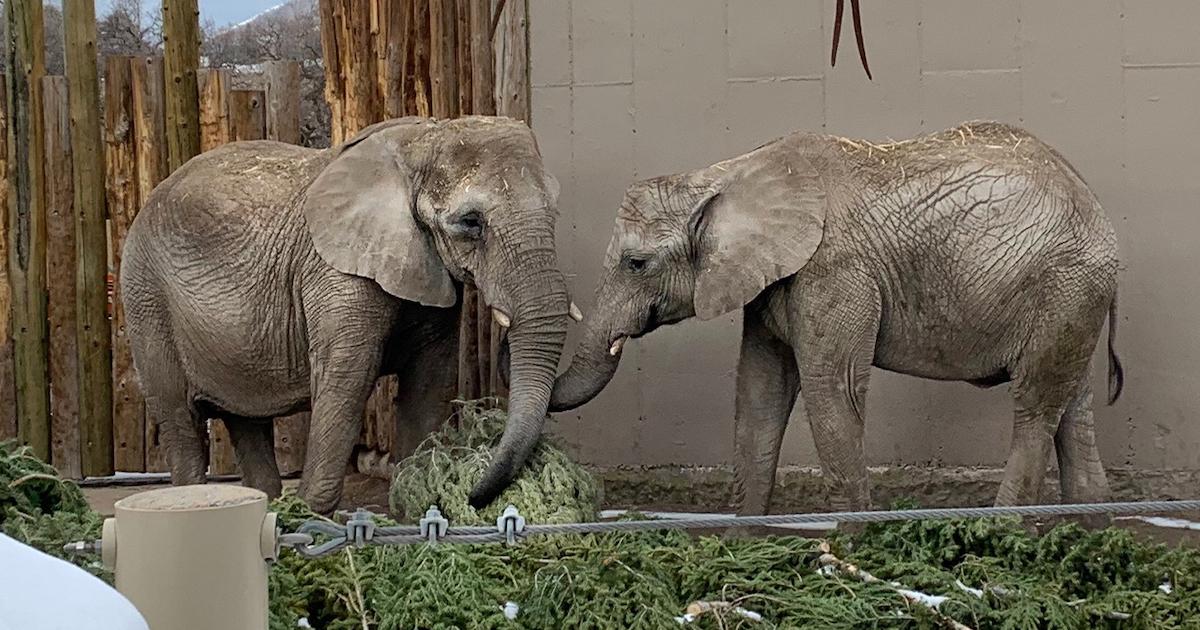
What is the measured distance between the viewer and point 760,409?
225 inches

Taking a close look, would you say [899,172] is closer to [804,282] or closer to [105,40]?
[804,282]

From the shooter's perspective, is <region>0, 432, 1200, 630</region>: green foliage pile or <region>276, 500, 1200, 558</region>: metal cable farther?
<region>0, 432, 1200, 630</region>: green foliage pile

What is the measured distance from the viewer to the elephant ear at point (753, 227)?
5297 millimetres

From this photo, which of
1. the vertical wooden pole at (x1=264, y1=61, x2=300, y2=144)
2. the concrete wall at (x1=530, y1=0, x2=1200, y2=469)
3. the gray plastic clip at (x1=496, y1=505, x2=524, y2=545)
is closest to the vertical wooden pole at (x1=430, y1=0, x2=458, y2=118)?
the concrete wall at (x1=530, y1=0, x2=1200, y2=469)

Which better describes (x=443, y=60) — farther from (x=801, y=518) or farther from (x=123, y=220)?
(x=801, y=518)

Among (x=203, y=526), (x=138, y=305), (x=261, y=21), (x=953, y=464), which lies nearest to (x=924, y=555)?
(x=953, y=464)

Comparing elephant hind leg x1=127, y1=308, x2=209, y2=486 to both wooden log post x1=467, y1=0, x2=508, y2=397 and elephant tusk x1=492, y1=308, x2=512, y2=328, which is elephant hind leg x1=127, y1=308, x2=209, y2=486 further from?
elephant tusk x1=492, y1=308, x2=512, y2=328

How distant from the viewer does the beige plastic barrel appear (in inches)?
82.7

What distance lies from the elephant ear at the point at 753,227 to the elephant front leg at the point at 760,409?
0.38 meters

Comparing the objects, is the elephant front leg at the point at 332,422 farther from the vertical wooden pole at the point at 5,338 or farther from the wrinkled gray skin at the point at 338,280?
the vertical wooden pole at the point at 5,338

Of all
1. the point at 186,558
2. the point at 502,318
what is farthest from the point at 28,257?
the point at 186,558

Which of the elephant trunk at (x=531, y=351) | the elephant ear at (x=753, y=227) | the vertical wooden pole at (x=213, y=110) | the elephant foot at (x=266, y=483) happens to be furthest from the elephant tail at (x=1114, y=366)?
the vertical wooden pole at (x=213, y=110)

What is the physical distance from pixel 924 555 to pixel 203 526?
273 centimetres

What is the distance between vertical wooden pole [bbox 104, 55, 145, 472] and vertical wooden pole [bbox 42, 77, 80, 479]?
193mm
